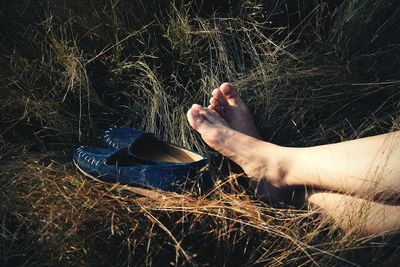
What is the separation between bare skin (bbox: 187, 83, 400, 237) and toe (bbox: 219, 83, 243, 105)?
13cm

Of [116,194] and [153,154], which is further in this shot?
[153,154]

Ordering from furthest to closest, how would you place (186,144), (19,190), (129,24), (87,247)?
(129,24)
(186,144)
(19,190)
(87,247)

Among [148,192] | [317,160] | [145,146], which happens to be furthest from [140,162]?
[317,160]

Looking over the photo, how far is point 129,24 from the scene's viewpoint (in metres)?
2.60

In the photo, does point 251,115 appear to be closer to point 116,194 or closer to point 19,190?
point 116,194

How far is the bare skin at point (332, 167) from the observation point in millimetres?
1746

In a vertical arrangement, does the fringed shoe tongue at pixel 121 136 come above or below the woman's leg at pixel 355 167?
below

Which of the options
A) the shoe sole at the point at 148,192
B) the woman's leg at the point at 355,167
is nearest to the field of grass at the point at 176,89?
the shoe sole at the point at 148,192

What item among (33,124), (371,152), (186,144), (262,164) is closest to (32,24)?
(33,124)

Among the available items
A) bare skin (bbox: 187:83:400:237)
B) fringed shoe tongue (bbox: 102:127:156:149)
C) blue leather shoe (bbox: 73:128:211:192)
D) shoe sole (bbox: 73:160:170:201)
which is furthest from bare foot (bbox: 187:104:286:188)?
shoe sole (bbox: 73:160:170:201)

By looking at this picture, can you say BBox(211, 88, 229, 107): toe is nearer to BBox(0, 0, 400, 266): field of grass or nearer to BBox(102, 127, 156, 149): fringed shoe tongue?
BBox(0, 0, 400, 266): field of grass

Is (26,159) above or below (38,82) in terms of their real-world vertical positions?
below

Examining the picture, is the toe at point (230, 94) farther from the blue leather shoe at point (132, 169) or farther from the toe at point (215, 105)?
the blue leather shoe at point (132, 169)

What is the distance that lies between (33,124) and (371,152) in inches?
54.3
